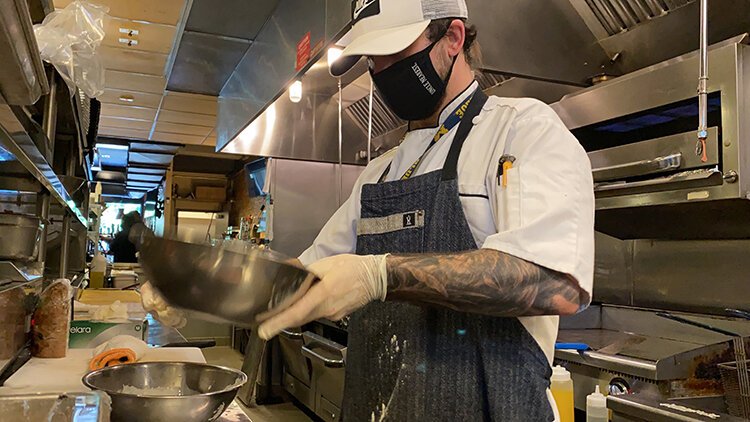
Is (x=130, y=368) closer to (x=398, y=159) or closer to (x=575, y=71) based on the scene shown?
(x=398, y=159)

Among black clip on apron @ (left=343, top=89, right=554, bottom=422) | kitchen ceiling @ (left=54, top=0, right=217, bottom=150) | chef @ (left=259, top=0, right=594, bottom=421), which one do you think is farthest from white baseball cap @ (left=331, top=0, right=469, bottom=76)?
kitchen ceiling @ (left=54, top=0, right=217, bottom=150)

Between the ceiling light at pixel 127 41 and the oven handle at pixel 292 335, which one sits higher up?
the ceiling light at pixel 127 41

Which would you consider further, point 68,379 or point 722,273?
point 722,273

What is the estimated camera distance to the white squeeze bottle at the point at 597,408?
203cm

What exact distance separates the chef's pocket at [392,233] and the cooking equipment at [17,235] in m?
0.98

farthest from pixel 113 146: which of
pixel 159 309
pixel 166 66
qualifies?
pixel 159 309

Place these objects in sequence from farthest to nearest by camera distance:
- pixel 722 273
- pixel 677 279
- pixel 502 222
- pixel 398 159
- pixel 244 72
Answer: pixel 244 72 → pixel 677 279 → pixel 722 273 → pixel 398 159 → pixel 502 222

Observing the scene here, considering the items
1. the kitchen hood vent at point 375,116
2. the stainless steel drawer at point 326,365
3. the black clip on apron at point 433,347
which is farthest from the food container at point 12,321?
the kitchen hood vent at point 375,116

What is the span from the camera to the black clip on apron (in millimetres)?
1174

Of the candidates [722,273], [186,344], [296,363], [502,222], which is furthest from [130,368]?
[296,363]

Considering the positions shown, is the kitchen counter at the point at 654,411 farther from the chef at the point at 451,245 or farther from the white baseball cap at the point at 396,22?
the white baseball cap at the point at 396,22

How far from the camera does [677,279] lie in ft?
9.42

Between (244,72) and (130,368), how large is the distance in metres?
2.25

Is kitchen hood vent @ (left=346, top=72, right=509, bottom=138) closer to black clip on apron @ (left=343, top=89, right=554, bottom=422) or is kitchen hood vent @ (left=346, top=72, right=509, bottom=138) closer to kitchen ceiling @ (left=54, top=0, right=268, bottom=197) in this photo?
kitchen ceiling @ (left=54, top=0, right=268, bottom=197)
